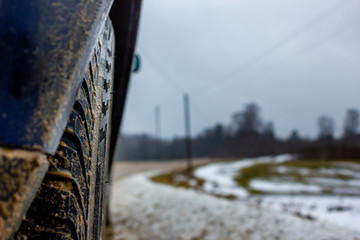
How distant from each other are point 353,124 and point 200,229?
5595cm

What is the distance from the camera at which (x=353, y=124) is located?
51031 mm

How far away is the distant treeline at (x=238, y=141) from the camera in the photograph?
160 feet

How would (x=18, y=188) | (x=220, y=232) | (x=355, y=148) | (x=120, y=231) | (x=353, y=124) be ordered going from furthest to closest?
(x=353, y=124) → (x=355, y=148) → (x=120, y=231) → (x=220, y=232) → (x=18, y=188)

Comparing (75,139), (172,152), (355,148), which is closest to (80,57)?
(75,139)

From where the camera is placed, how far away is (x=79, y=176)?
0.60 meters

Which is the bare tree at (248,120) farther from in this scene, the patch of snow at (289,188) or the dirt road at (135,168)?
the patch of snow at (289,188)

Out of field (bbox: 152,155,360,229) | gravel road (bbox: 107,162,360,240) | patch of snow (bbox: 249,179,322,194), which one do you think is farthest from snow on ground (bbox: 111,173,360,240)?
patch of snow (bbox: 249,179,322,194)

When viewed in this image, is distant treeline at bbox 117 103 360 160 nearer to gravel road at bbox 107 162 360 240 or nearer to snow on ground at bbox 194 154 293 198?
snow on ground at bbox 194 154 293 198

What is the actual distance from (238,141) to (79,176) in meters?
55.0

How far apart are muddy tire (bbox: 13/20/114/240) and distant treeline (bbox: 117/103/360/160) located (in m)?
46.4

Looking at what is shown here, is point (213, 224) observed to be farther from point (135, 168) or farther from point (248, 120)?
point (248, 120)

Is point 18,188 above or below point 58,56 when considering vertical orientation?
below

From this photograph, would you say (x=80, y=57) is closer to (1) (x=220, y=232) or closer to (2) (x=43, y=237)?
(2) (x=43, y=237)

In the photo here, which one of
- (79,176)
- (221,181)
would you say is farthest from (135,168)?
(79,176)
